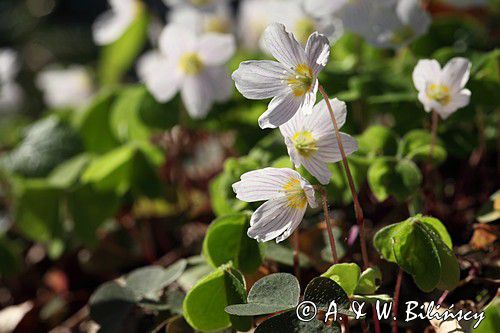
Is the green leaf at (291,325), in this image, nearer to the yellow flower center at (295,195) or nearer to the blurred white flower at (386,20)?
the yellow flower center at (295,195)

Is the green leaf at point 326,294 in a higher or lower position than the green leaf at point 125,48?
lower

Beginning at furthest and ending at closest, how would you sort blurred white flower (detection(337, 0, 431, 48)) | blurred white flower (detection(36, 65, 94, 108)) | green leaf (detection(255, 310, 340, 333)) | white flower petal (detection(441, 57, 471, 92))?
blurred white flower (detection(36, 65, 94, 108)) < blurred white flower (detection(337, 0, 431, 48)) < white flower petal (detection(441, 57, 471, 92)) < green leaf (detection(255, 310, 340, 333))

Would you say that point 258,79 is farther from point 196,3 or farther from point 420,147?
point 196,3

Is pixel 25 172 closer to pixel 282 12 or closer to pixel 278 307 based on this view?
pixel 282 12

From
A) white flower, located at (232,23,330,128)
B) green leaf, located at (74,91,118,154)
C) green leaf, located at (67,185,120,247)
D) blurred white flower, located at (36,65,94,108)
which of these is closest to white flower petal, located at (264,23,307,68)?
white flower, located at (232,23,330,128)

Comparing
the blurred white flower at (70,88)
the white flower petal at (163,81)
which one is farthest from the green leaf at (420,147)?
the blurred white flower at (70,88)

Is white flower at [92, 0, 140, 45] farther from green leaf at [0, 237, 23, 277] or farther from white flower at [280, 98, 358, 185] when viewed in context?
white flower at [280, 98, 358, 185]

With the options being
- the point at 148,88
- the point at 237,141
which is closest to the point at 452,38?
the point at 237,141
